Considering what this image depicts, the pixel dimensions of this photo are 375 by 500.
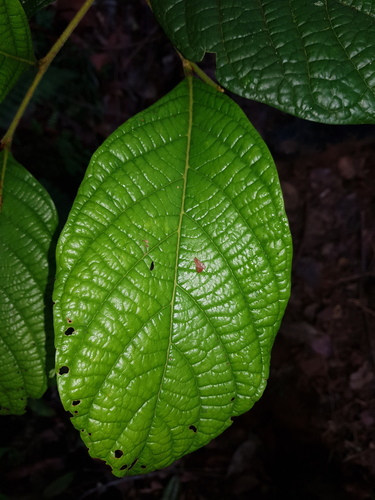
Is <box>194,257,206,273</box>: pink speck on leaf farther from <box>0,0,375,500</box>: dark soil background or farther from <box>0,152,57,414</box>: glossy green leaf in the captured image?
<box>0,0,375,500</box>: dark soil background

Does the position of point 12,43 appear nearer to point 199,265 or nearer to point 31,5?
point 31,5

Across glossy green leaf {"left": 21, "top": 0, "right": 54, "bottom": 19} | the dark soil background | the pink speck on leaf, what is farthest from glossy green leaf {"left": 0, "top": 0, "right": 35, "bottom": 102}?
the dark soil background

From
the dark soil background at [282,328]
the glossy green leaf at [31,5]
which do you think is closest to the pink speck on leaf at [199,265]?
the glossy green leaf at [31,5]

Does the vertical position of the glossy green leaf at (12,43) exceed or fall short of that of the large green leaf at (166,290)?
it exceeds it

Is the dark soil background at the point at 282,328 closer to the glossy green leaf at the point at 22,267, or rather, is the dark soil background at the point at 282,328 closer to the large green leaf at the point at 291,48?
the glossy green leaf at the point at 22,267

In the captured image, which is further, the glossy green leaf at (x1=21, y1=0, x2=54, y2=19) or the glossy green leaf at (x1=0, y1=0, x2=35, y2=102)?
the glossy green leaf at (x1=21, y1=0, x2=54, y2=19)

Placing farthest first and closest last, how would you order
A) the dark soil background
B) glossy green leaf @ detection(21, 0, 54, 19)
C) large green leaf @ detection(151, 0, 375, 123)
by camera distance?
the dark soil background → glossy green leaf @ detection(21, 0, 54, 19) → large green leaf @ detection(151, 0, 375, 123)

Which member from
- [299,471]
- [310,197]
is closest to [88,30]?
[310,197]

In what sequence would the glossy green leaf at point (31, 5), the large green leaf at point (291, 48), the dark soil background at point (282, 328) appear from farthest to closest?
the dark soil background at point (282, 328)
the glossy green leaf at point (31, 5)
the large green leaf at point (291, 48)
